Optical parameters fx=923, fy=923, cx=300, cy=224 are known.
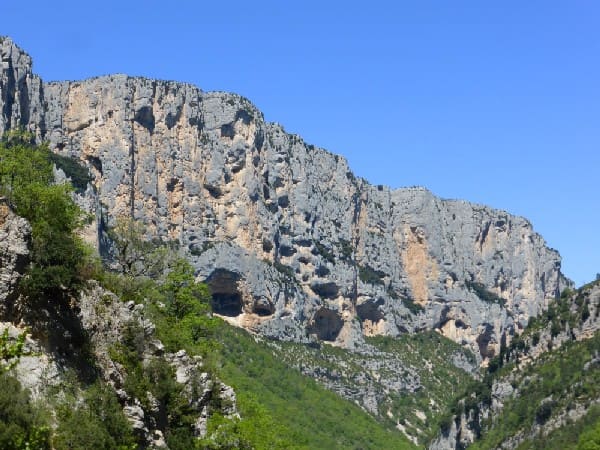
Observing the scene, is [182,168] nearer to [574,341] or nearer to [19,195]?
Result: [574,341]

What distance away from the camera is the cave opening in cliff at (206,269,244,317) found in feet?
627

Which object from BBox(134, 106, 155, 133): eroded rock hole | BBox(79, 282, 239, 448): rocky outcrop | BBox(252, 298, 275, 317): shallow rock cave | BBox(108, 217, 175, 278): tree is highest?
BBox(134, 106, 155, 133): eroded rock hole

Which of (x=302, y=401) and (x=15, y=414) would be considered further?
(x=302, y=401)

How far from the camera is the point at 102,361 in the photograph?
44.3 metres

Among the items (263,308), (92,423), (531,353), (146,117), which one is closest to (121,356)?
(92,423)

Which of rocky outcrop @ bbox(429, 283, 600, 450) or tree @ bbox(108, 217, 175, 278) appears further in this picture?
rocky outcrop @ bbox(429, 283, 600, 450)

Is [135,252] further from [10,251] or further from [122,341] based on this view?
[10,251]

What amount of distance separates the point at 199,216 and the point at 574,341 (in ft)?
287

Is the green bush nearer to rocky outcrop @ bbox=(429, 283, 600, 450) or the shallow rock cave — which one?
rocky outcrop @ bbox=(429, 283, 600, 450)

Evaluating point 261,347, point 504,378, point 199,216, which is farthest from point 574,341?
point 199,216

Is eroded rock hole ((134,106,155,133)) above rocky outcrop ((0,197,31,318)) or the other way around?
above

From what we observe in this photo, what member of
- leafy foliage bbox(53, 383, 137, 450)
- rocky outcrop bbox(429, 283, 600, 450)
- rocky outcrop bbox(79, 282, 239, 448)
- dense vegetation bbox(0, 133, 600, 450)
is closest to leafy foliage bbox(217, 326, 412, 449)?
rocky outcrop bbox(429, 283, 600, 450)

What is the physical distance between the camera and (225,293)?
19600cm

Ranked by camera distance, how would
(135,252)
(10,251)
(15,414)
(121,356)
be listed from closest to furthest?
1. (15,414)
2. (10,251)
3. (121,356)
4. (135,252)
